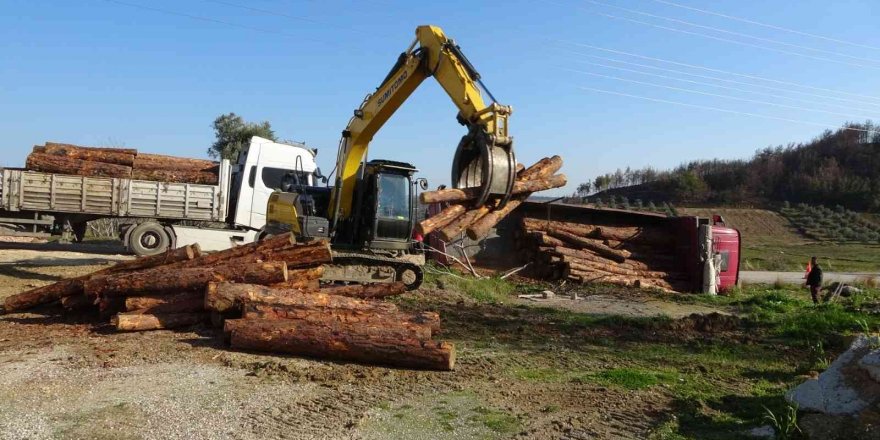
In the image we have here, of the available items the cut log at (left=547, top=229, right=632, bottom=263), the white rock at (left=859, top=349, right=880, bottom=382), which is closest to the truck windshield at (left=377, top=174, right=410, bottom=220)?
the cut log at (left=547, top=229, right=632, bottom=263)

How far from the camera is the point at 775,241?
41938 millimetres

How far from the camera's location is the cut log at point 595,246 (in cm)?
1867

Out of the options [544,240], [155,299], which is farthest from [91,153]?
[544,240]

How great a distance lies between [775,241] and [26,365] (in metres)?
42.3

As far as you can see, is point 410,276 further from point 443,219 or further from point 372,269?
point 443,219

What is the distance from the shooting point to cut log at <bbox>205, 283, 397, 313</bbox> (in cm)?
851

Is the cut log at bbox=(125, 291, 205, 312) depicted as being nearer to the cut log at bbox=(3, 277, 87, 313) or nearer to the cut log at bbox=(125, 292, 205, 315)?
the cut log at bbox=(125, 292, 205, 315)

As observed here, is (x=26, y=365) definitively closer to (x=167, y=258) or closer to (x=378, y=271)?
(x=167, y=258)

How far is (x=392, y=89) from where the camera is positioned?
1238 centimetres

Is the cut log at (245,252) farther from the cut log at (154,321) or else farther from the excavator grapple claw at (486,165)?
the excavator grapple claw at (486,165)

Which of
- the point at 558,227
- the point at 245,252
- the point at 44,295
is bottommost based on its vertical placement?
the point at 44,295

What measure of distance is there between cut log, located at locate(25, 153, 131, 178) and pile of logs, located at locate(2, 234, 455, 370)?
6443mm

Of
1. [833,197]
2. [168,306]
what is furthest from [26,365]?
[833,197]

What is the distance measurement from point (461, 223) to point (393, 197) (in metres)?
3.70
